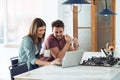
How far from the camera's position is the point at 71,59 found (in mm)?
2752

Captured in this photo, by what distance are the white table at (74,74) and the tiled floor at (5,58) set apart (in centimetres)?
303

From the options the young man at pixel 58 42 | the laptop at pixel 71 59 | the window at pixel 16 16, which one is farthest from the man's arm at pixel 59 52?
the window at pixel 16 16

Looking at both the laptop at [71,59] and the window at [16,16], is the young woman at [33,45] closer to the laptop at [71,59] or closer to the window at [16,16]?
the laptop at [71,59]

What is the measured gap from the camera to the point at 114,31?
592 centimetres

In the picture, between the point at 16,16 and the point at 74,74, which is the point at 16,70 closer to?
the point at 74,74

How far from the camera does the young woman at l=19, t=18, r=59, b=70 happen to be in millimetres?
3178

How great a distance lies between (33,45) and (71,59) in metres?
0.69

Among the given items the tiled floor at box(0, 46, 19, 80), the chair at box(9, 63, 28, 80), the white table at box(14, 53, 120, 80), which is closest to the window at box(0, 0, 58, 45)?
the tiled floor at box(0, 46, 19, 80)

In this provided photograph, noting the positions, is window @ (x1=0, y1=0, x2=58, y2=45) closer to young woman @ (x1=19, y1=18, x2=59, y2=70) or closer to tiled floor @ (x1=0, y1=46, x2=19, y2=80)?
tiled floor @ (x1=0, y1=46, x2=19, y2=80)

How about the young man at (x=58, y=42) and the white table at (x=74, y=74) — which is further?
the young man at (x=58, y=42)

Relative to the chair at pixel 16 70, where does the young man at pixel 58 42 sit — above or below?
above

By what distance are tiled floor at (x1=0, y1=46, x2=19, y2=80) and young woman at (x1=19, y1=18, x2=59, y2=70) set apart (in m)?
2.29

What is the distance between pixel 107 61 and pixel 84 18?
128 inches

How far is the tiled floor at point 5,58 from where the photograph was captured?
5629 millimetres
